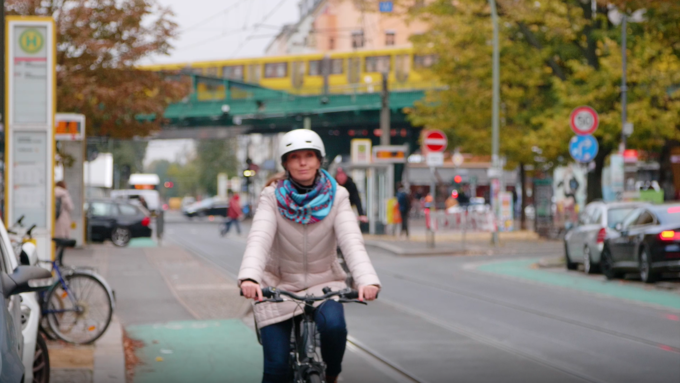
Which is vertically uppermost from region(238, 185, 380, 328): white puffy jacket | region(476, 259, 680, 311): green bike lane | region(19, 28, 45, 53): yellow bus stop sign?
region(19, 28, 45, 53): yellow bus stop sign

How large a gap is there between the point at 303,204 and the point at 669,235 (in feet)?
41.8

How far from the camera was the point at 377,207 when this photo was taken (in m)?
36.8

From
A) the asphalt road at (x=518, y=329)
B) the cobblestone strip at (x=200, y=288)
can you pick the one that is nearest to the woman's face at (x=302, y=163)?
the asphalt road at (x=518, y=329)

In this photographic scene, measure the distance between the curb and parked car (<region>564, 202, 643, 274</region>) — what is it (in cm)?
1109

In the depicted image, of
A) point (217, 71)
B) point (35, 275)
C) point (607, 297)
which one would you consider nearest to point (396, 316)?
point (607, 297)

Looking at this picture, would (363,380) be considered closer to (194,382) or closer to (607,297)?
(194,382)

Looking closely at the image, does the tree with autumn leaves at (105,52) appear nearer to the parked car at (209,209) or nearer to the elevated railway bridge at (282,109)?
the elevated railway bridge at (282,109)

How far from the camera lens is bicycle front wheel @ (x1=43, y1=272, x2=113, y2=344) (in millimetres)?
9586

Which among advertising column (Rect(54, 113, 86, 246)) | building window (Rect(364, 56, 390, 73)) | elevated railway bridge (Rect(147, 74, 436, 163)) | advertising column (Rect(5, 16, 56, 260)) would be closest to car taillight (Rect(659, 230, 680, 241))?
advertising column (Rect(5, 16, 56, 260))

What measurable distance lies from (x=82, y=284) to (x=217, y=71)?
42.5 metres

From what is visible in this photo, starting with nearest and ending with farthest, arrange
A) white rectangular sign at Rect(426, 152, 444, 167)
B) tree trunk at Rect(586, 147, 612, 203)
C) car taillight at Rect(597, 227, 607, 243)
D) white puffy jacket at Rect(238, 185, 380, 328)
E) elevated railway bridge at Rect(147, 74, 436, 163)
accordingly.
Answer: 1. white puffy jacket at Rect(238, 185, 380, 328)
2. car taillight at Rect(597, 227, 607, 243)
3. white rectangular sign at Rect(426, 152, 444, 167)
4. tree trunk at Rect(586, 147, 612, 203)
5. elevated railway bridge at Rect(147, 74, 436, 163)

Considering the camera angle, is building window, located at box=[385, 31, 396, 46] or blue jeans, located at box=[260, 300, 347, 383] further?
building window, located at box=[385, 31, 396, 46]

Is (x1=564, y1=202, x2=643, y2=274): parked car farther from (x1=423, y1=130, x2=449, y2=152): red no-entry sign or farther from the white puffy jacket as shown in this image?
the white puffy jacket

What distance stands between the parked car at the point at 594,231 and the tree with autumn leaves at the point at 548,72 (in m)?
5.31
